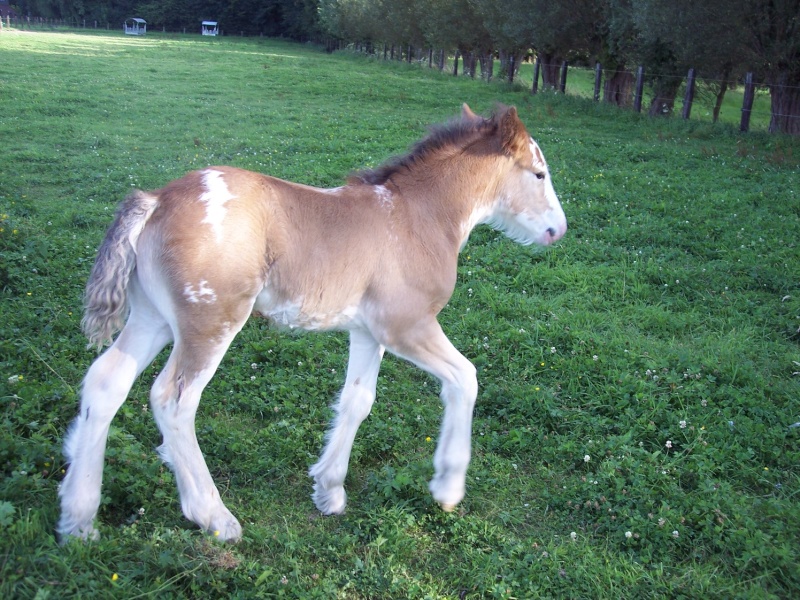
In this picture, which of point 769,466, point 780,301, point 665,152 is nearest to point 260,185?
point 769,466

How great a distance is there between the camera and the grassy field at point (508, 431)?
3.32 m

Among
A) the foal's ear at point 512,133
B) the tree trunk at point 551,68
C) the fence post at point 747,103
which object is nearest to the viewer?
the foal's ear at point 512,133

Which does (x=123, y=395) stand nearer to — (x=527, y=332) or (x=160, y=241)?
(x=160, y=241)

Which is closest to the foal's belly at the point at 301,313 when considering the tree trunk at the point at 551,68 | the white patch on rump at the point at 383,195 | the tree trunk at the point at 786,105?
the white patch on rump at the point at 383,195

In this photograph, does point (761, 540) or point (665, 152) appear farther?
point (665, 152)

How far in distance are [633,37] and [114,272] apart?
20249 millimetres

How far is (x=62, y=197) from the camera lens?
932cm

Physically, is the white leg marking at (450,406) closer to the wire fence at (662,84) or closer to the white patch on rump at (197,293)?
the white patch on rump at (197,293)

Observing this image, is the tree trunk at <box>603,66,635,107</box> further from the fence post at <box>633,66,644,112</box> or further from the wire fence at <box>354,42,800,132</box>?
the fence post at <box>633,66,644,112</box>

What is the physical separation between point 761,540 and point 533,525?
3.84 feet

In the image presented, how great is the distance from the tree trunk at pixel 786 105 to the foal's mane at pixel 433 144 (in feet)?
46.2

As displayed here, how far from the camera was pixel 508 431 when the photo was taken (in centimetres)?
470

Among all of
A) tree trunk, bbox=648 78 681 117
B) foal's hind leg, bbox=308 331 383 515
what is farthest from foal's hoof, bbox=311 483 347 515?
tree trunk, bbox=648 78 681 117

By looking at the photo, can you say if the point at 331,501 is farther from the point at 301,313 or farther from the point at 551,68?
the point at 551,68
